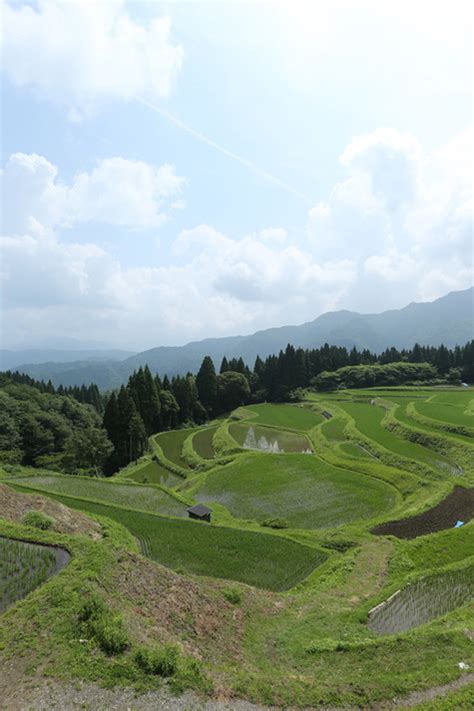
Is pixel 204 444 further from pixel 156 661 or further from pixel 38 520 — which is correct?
pixel 156 661

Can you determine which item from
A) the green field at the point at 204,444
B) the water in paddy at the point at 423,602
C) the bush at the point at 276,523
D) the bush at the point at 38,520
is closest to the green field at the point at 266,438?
the green field at the point at 204,444

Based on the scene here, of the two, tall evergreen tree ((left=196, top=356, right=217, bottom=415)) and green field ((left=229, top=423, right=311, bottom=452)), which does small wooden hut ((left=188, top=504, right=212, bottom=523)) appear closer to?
green field ((left=229, top=423, right=311, bottom=452))

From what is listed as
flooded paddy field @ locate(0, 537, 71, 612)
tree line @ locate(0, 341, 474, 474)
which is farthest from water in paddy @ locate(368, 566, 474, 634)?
tree line @ locate(0, 341, 474, 474)

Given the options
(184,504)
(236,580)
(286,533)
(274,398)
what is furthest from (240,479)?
(274,398)

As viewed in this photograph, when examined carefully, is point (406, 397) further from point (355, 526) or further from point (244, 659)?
point (244, 659)

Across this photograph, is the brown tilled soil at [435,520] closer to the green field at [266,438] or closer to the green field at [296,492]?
the green field at [296,492]
